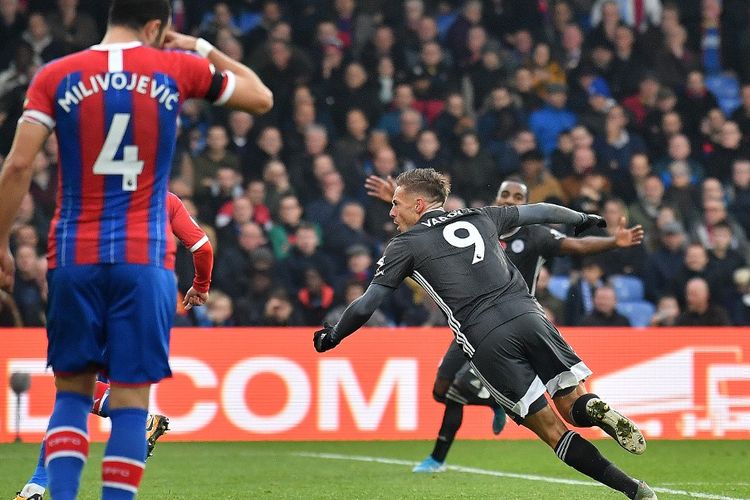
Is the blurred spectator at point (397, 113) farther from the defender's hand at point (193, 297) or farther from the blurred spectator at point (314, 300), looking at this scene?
the defender's hand at point (193, 297)

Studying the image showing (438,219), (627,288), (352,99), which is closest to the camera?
(438,219)

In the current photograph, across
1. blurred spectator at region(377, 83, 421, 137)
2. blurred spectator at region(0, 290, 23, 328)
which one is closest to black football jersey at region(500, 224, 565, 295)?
blurred spectator at region(0, 290, 23, 328)

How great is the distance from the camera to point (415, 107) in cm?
1684

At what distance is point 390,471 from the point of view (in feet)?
32.7

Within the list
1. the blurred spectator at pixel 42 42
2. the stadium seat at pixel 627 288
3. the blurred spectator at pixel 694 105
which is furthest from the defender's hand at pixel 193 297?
the blurred spectator at pixel 694 105

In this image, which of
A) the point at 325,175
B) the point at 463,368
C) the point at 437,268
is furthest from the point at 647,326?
the point at 437,268

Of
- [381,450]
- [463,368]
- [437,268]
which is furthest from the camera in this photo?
[381,450]

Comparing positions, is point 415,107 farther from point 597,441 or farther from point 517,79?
Result: point 597,441

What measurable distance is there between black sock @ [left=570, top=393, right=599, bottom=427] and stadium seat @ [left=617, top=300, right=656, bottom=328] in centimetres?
842

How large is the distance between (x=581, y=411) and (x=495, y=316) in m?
0.66

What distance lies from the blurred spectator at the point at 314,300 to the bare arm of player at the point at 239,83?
8586mm

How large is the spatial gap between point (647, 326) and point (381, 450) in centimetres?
432

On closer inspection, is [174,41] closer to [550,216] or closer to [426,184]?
[426,184]

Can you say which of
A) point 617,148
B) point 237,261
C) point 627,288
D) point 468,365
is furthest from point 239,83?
point 617,148
